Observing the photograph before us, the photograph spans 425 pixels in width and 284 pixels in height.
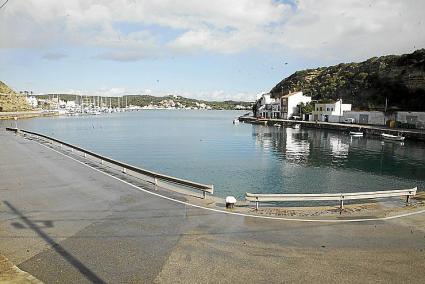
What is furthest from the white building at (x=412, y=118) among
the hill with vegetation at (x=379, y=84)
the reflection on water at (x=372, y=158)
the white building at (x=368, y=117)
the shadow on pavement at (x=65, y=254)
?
the shadow on pavement at (x=65, y=254)

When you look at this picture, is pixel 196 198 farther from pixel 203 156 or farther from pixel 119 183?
pixel 203 156

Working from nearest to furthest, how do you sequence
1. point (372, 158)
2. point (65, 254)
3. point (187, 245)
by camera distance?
1. point (65, 254)
2. point (187, 245)
3. point (372, 158)

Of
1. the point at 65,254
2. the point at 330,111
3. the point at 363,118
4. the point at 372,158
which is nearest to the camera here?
the point at 65,254

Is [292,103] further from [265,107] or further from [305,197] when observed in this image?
[305,197]

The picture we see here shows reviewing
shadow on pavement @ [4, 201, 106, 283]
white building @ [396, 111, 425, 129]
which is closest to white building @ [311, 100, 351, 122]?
white building @ [396, 111, 425, 129]

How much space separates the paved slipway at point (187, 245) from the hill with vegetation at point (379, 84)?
95.9 m

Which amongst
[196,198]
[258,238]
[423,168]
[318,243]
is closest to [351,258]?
[318,243]

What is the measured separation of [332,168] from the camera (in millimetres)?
37938

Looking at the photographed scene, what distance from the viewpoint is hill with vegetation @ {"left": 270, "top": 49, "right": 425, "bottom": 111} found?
316 feet

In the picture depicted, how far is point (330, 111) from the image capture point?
368 ft

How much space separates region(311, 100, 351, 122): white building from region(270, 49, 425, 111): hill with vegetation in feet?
34.3

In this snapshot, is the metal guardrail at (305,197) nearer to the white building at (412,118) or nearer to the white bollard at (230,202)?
the white bollard at (230,202)

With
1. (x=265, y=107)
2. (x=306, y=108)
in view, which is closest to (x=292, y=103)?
(x=306, y=108)

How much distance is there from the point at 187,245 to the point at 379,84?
11956cm
